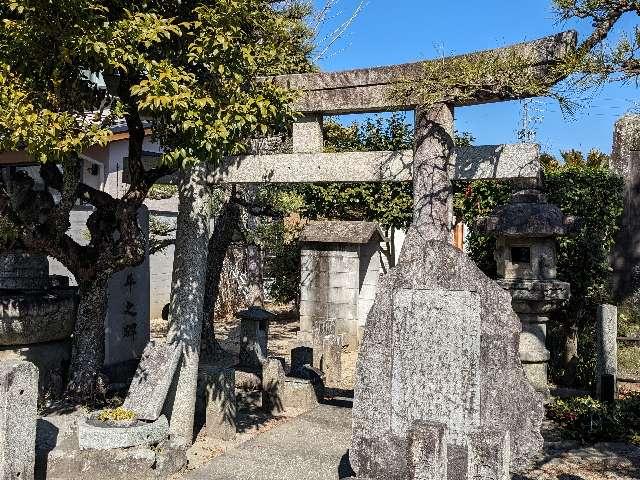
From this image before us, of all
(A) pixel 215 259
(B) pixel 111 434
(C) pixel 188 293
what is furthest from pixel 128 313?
(B) pixel 111 434

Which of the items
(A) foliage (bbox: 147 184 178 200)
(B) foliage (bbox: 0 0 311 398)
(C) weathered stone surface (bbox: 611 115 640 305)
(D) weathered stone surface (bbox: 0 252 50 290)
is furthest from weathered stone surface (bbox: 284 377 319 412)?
(A) foliage (bbox: 147 184 178 200)

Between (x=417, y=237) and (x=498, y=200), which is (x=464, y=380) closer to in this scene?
(x=417, y=237)

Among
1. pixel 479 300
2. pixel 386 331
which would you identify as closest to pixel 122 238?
pixel 386 331

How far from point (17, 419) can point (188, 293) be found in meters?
2.24

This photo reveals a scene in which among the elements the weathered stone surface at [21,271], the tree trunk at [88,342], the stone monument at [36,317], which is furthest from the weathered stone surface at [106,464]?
the weathered stone surface at [21,271]

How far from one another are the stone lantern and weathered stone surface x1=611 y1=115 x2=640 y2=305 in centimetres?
365

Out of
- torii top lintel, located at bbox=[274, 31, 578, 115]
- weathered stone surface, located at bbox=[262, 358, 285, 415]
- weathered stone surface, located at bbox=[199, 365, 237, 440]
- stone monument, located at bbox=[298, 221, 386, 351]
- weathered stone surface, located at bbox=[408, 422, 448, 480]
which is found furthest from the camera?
stone monument, located at bbox=[298, 221, 386, 351]

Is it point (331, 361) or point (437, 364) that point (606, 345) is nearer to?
point (331, 361)

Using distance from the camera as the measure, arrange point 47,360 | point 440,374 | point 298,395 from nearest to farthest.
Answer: point 440,374
point 47,360
point 298,395

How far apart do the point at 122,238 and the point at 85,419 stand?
1.90m

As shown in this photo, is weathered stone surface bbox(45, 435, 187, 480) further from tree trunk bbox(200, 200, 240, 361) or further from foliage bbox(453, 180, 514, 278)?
foliage bbox(453, 180, 514, 278)

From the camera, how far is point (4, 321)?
721cm

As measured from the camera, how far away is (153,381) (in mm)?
6539

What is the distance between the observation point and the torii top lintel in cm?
606
